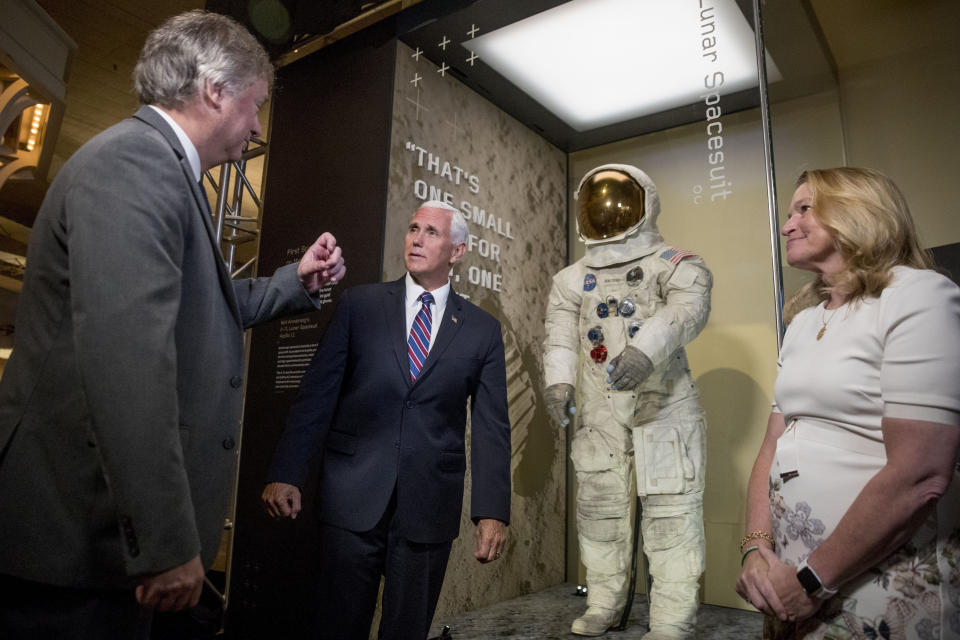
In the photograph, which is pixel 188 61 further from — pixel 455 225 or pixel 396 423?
pixel 455 225

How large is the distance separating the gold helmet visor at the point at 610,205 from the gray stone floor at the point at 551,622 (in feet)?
6.47

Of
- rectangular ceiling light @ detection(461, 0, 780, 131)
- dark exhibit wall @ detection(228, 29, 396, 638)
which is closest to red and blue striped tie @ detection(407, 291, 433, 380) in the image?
dark exhibit wall @ detection(228, 29, 396, 638)

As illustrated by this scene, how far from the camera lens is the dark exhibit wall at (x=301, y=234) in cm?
343

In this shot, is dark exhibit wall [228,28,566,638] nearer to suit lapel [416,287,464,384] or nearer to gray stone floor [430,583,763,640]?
gray stone floor [430,583,763,640]

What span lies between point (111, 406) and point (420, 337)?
1.42 meters

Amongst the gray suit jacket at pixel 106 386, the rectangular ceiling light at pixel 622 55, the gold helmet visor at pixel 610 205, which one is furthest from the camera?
the gold helmet visor at pixel 610 205

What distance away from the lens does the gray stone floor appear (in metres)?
2.98

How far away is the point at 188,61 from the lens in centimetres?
132

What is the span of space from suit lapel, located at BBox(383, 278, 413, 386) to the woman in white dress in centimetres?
120

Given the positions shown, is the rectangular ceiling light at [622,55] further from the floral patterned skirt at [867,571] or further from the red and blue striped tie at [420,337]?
the floral patterned skirt at [867,571]

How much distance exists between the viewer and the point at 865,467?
123 cm

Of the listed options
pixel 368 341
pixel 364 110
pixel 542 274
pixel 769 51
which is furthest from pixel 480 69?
pixel 368 341

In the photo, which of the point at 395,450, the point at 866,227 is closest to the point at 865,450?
the point at 866,227

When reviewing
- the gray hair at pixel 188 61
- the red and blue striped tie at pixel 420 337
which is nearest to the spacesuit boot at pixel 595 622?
the red and blue striped tie at pixel 420 337
